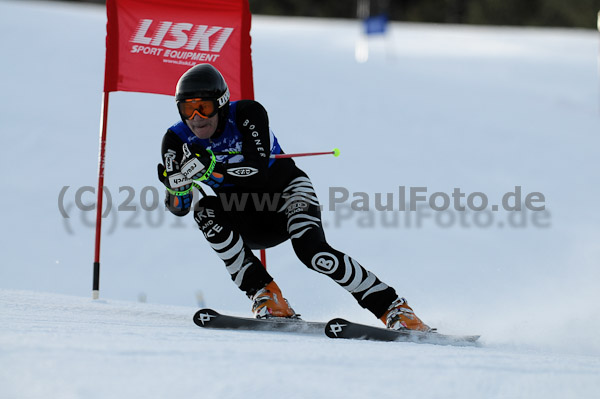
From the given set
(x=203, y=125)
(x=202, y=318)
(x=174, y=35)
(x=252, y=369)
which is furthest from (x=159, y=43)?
(x=252, y=369)

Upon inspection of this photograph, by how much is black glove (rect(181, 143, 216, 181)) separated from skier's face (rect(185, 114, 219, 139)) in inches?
4.3

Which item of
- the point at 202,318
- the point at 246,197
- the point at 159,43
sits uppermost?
the point at 159,43

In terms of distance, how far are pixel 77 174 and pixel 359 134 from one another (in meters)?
3.67

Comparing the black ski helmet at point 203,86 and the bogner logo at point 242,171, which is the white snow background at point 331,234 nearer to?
the bogner logo at point 242,171

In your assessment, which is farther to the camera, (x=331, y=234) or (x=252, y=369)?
(x=331, y=234)

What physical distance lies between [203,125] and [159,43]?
1.64 m

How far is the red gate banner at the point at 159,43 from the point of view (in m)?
5.11

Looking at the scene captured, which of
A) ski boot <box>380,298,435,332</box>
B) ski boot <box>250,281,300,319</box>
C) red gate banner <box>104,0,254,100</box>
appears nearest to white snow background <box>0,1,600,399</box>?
ski boot <box>250,281,300,319</box>

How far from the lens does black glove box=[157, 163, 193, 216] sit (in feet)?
12.1

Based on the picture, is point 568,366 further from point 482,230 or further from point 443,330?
point 482,230

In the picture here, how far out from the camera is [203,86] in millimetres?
3637

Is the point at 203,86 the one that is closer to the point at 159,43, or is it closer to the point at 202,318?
the point at 202,318

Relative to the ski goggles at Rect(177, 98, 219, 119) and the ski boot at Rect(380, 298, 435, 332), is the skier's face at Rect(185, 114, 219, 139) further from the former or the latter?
the ski boot at Rect(380, 298, 435, 332)

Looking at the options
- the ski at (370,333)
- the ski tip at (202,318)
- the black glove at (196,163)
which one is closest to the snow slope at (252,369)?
the ski at (370,333)
